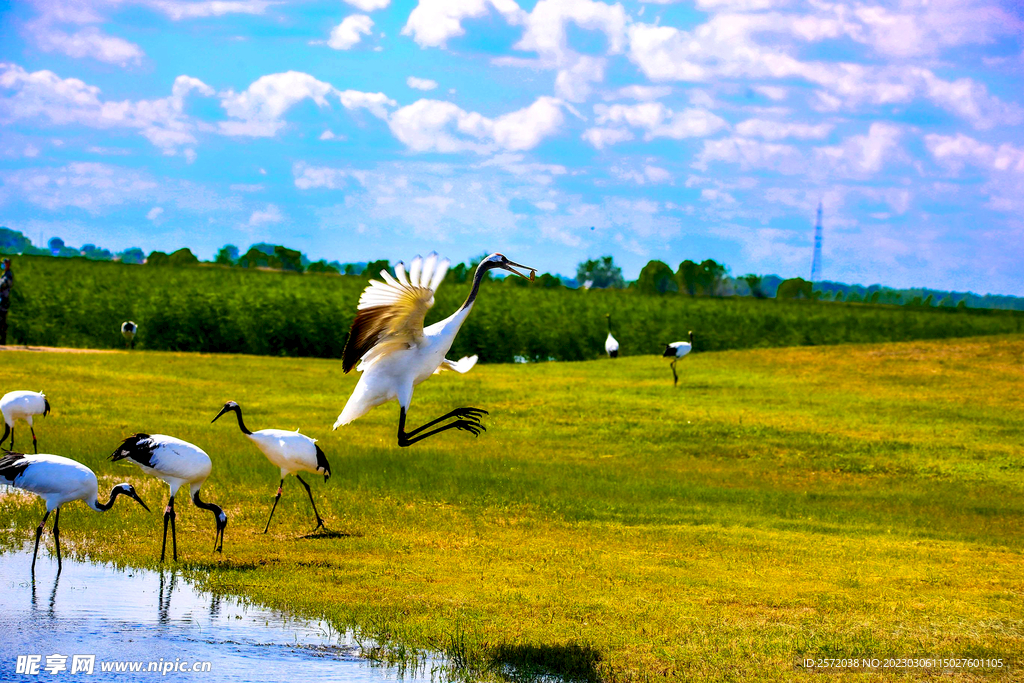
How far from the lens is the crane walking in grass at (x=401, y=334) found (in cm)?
966

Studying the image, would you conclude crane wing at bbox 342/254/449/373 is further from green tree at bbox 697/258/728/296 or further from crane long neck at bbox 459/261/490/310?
green tree at bbox 697/258/728/296

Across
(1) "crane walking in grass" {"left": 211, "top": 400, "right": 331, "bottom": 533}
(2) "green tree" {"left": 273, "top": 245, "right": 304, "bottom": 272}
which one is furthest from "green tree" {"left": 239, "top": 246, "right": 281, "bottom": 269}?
(1) "crane walking in grass" {"left": 211, "top": 400, "right": 331, "bottom": 533}

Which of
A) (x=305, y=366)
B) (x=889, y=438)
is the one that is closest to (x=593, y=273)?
(x=305, y=366)

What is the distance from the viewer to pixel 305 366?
30.5 meters

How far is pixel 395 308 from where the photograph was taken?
9836mm

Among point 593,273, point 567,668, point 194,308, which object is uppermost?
point 593,273

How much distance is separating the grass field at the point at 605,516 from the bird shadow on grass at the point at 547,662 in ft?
0.08

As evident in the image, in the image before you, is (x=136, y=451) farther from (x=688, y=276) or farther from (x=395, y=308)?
(x=688, y=276)

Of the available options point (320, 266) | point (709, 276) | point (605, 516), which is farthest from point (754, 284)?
point (605, 516)

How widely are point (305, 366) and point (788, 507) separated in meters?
18.2

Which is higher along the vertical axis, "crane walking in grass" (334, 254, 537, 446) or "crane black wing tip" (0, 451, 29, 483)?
"crane walking in grass" (334, 254, 537, 446)

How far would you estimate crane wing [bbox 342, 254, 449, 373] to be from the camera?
960 cm

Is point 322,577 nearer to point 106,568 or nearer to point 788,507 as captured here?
point 106,568

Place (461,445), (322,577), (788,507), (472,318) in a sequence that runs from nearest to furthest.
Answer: (322,577)
(788,507)
(461,445)
(472,318)
